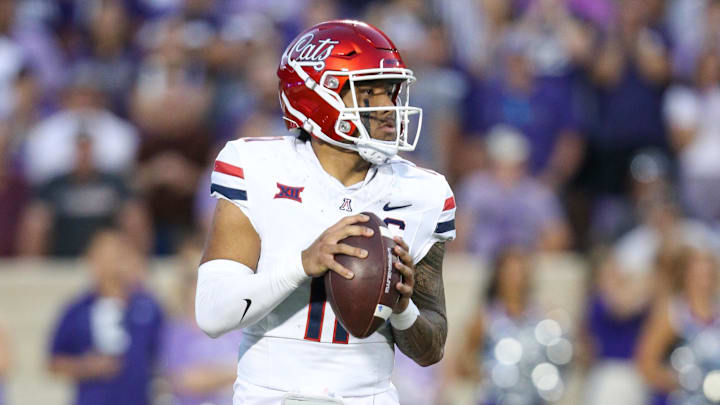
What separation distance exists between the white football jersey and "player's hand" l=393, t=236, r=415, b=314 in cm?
24

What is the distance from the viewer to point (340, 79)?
11.3ft

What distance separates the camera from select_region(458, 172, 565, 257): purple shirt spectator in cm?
855

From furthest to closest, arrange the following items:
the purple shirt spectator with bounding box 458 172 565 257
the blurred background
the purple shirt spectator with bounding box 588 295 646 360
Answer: the purple shirt spectator with bounding box 458 172 565 257
the purple shirt spectator with bounding box 588 295 646 360
the blurred background

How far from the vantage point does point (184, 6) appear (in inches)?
365

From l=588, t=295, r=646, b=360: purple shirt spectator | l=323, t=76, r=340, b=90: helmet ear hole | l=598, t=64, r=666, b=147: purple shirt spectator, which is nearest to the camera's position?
l=323, t=76, r=340, b=90: helmet ear hole

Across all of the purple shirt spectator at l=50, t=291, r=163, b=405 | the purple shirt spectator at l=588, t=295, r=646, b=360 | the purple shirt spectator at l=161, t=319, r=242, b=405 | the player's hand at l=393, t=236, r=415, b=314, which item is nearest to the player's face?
the player's hand at l=393, t=236, r=415, b=314

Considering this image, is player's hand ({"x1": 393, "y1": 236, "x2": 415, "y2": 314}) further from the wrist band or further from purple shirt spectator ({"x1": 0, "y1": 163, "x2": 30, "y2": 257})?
purple shirt spectator ({"x1": 0, "y1": 163, "x2": 30, "y2": 257})

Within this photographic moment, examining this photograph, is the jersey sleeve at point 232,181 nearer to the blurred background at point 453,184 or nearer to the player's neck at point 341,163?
the player's neck at point 341,163

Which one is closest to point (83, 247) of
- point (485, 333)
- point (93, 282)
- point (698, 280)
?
point (93, 282)

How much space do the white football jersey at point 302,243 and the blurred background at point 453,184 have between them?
11.1 feet

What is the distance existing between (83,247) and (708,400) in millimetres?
4156

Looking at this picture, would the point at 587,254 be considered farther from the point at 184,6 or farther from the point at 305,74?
the point at 305,74

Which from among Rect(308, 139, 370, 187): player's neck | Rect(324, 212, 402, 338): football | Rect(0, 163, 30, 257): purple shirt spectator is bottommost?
Rect(0, 163, 30, 257): purple shirt spectator

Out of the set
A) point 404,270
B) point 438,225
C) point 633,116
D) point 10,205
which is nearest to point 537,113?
point 633,116
